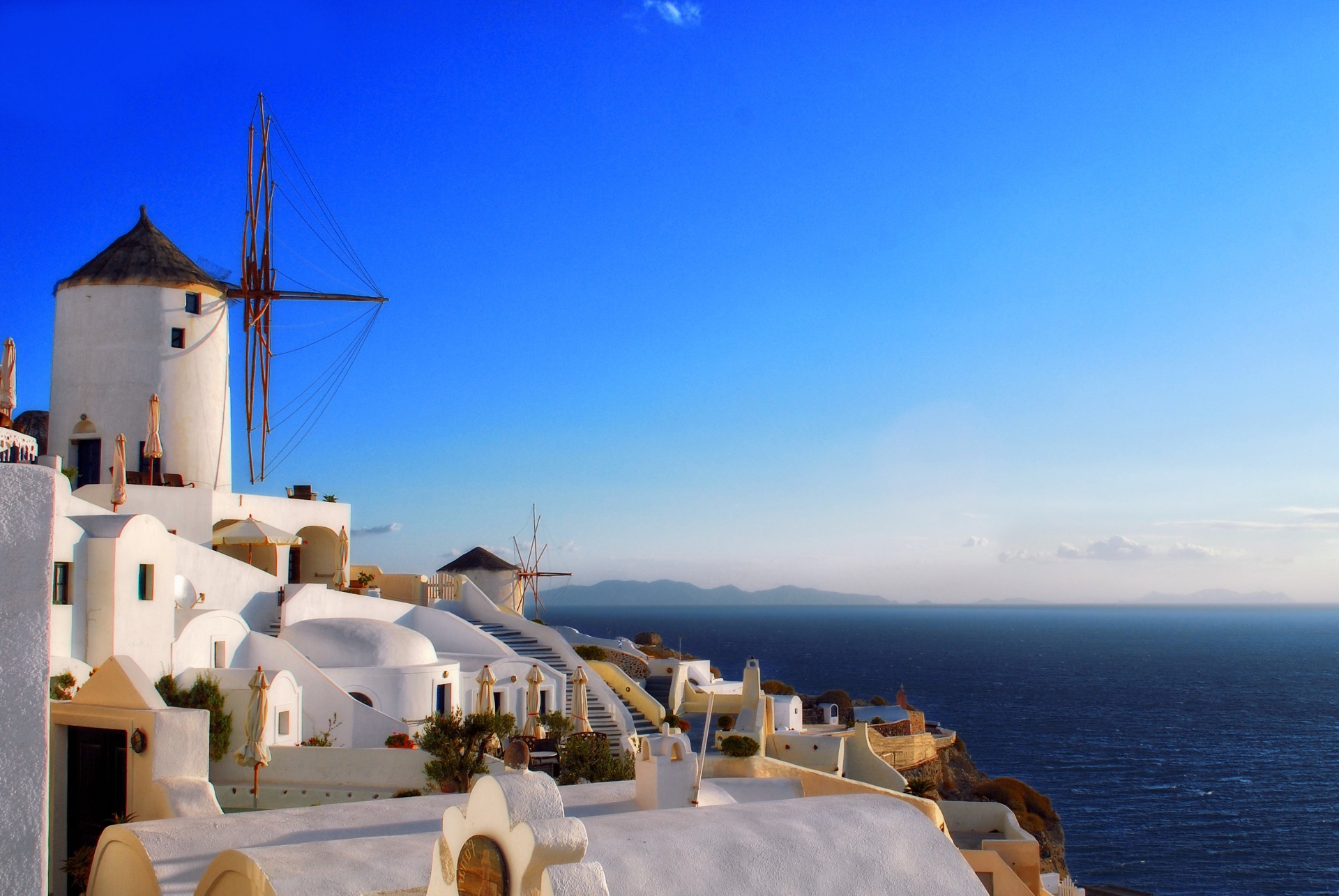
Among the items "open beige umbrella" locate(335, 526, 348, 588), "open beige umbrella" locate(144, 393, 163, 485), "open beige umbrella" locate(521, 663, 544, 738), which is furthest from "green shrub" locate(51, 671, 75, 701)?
"open beige umbrella" locate(335, 526, 348, 588)

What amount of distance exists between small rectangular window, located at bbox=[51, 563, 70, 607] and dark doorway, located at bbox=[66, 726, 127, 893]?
27.1 feet

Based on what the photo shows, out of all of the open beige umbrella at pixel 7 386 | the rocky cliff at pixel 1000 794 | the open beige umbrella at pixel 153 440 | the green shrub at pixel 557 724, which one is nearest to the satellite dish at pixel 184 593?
the open beige umbrella at pixel 153 440

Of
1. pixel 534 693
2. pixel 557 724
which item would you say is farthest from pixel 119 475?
pixel 557 724

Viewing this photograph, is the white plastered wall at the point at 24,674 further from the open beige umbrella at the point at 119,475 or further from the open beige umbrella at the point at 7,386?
the open beige umbrella at the point at 119,475

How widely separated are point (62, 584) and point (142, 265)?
691 inches

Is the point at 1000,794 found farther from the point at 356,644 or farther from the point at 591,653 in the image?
the point at 356,644

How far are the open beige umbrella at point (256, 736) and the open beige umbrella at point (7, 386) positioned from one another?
11.7m

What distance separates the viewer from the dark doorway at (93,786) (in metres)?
12.9

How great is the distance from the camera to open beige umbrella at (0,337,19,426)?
9047 mm

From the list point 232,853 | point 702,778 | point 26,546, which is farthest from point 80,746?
point 702,778

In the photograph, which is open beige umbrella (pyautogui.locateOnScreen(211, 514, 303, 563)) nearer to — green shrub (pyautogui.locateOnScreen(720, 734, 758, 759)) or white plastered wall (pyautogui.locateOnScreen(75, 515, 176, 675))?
white plastered wall (pyautogui.locateOnScreen(75, 515, 176, 675))

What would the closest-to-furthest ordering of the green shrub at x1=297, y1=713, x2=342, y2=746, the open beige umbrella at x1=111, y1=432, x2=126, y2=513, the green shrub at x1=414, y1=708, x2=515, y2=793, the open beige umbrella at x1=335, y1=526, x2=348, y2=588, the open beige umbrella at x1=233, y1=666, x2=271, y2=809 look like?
the green shrub at x1=414, y1=708, x2=515, y2=793
the open beige umbrella at x1=233, y1=666, x2=271, y2=809
the green shrub at x1=297, y1=713, x2=342, y2=746
the open beige umbrella at x1=111, y1=432, x2=126, y2=513
the open beige umbrella at x1=335, y1=526, x2=348, y2=588

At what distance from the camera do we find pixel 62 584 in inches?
811

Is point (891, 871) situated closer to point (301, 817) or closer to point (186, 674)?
point (301, 817)
